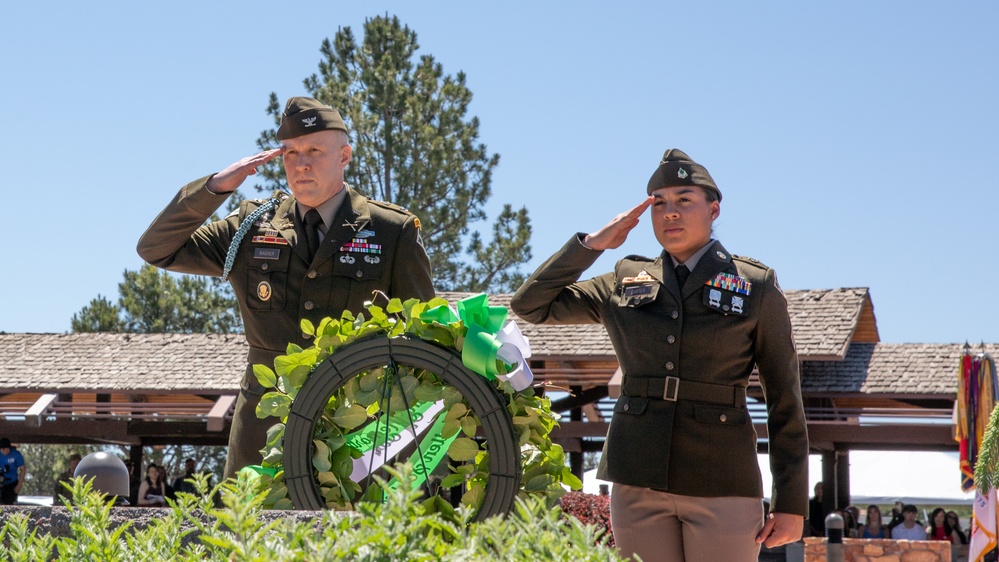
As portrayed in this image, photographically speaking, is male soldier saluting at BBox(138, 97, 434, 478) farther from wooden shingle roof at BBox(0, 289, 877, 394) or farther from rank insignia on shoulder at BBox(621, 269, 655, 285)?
wooden shingle roof at BBox(0, 289, 877, 394)

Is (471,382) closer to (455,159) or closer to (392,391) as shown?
(392,391)

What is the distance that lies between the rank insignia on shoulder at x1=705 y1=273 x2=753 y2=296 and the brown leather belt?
0.87 ft

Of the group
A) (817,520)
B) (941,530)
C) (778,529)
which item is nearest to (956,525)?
(941,530)

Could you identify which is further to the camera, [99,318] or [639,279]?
[99,318]

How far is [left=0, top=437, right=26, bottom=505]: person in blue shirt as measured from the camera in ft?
48.9

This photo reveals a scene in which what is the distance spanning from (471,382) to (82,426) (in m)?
18.7

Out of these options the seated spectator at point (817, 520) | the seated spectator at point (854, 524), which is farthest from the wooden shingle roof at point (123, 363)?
the seated spectator at point (854, 524)

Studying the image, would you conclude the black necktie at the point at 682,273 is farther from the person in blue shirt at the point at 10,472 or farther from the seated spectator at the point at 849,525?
the seated spectator at the point at 849,525

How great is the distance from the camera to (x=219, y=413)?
17.9m

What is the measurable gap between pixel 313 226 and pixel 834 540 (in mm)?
7539

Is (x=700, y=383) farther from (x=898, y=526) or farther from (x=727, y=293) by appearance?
(x=898, y=526)

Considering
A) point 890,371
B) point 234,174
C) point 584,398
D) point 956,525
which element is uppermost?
point 234,174

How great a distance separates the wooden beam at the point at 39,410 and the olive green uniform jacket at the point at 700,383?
56.1ft

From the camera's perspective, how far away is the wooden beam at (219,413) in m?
17.8
